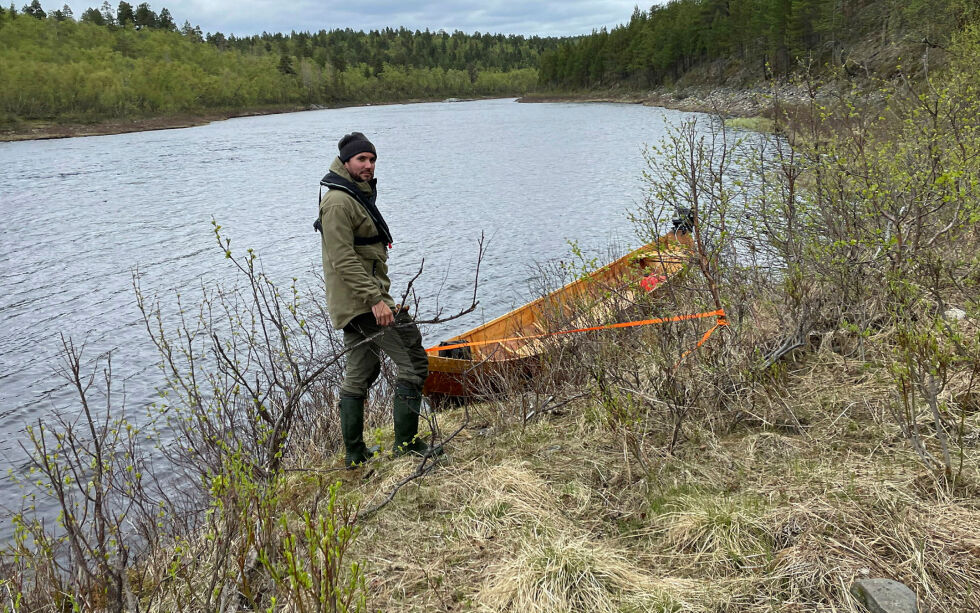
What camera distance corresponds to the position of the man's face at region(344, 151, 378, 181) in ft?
13.4

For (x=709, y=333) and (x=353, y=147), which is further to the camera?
Result: (x=709, y=333)

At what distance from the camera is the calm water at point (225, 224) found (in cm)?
1101

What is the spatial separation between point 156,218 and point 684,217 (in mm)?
19821

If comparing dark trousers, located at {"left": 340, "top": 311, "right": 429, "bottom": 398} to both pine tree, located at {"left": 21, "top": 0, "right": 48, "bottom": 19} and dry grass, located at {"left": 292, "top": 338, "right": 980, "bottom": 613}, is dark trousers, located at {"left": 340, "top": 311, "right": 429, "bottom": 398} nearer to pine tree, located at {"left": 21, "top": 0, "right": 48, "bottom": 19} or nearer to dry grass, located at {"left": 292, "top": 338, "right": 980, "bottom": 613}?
dry grass, located at {"left": 292, "top": 338, "right": 980, "bottom": 613}

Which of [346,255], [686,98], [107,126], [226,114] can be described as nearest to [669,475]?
[346,255]

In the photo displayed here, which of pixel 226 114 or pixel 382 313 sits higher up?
pixel 226 114

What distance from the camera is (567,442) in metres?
4.67

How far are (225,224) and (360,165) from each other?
57.4 ft

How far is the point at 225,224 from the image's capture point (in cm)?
2005

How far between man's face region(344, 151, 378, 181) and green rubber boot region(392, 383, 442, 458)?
4.42ft

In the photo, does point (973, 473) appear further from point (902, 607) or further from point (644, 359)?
point (644, 359)

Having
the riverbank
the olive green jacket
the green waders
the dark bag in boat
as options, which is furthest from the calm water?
the riverbank

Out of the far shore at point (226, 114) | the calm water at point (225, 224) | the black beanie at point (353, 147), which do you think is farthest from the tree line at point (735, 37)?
the black beanie at point (353, 147)

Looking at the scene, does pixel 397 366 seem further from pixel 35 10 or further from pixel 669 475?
pixel 35 10
